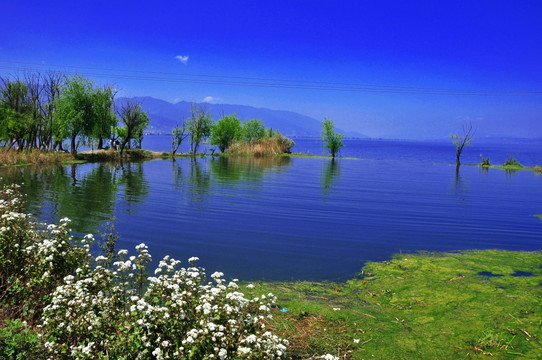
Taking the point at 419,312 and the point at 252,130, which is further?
the point at 252,130

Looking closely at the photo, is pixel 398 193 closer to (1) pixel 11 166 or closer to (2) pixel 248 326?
(2) pixel 248 326

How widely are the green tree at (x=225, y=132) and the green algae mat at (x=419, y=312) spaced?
69925 millimetres

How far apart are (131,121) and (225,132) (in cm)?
2326

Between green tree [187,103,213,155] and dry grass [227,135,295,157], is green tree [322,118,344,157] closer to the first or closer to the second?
dry grass [227,135,295,157]

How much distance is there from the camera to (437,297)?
31.4ft

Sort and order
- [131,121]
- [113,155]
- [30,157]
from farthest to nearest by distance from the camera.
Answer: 1. [131,121]
2. [113,155]
3. [30,157]

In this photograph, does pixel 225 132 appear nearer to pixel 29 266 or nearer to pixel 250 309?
pixel 29 266

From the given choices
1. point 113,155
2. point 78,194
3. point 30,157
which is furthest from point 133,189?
point 113,155

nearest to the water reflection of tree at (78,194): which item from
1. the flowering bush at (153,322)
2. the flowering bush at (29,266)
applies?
the flowering bush at (29,266)

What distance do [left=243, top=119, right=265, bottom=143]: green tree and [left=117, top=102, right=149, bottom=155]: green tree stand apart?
2340 cm

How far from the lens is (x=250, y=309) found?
6.20 metres

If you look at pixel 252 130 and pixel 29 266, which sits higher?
pixel 252 130

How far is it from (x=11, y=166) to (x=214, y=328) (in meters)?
41.0

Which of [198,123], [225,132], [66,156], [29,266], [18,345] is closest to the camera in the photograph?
[18,345]
